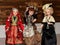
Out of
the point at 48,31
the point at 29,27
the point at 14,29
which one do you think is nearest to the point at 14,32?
the point at 14,29

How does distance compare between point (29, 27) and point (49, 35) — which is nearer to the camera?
point (49, 35)

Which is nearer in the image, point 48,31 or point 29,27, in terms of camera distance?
point 48,31

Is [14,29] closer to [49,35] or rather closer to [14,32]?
[14,32]

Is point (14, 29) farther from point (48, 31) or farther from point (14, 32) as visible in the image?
point (48, 31)

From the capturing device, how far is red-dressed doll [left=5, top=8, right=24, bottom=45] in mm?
2133

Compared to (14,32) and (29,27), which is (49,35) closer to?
(29,27)

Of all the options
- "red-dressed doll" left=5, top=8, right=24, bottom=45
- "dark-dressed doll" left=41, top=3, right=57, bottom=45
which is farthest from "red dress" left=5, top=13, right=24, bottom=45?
"dark-dressed doll" left=41, top=3, right=57, bottom=45

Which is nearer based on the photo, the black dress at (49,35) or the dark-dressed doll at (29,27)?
the black dress at (49,35)

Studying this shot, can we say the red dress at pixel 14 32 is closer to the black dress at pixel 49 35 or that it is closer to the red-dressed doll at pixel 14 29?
the red-dressed doll at pixel 14 29

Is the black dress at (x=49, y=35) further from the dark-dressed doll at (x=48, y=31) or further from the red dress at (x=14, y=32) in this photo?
the red dress at (x=14, y=32)

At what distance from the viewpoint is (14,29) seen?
214cm

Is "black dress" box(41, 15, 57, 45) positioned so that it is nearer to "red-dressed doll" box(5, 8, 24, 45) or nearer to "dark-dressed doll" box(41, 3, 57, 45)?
"dark-dressed doll" box(41, 3, 57, 45)

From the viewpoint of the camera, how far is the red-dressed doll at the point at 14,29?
7.00 ft

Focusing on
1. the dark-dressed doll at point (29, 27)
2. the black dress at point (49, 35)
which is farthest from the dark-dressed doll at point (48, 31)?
the dark-dressed doll at point (29, 27)
